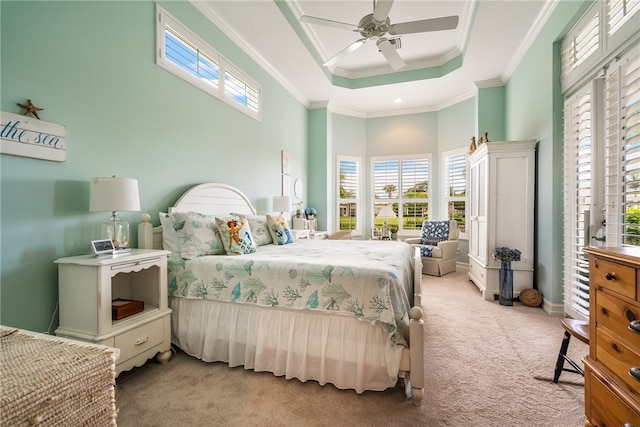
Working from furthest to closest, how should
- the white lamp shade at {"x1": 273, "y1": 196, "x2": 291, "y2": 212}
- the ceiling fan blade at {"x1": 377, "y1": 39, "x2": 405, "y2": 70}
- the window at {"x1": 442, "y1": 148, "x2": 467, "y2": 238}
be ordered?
the window at {"x1": 442, "y1": 148, "x2": 467, "y2": 238} < the white lamp shade at {"x1": 273, "y1": 196, "x2": 291, "y2": 212} < the ceiling fan blade at {"x1": 377, "y1": 39, "x2": 405, "y2": 70}

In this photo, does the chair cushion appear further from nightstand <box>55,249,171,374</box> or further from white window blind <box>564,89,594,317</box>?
nightstand <box>55,249,171,374</box>

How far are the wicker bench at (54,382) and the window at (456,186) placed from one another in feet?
19.3

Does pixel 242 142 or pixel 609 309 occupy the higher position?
pixel 242 142

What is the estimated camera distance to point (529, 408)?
1655 mm

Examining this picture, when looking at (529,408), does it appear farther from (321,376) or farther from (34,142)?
(34,142)

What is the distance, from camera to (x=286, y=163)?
4992mm

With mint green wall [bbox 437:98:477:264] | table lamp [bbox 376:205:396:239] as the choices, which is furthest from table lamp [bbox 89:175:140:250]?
mint green wall [bbox 437:98:477:264]

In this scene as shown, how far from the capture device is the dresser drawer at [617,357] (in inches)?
40.2

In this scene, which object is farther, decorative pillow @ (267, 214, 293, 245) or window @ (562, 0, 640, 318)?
decorative pillow @ (267, 214, 293, 245)

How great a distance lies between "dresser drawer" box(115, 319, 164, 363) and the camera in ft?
5.97

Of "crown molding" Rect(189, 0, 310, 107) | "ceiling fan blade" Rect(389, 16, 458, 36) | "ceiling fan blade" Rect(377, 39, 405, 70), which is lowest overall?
"ceiling fan blade" Rect(389, 16, 458, 36)

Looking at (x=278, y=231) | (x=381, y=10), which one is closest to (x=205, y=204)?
(x=278, y=231)

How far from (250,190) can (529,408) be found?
3.51 meters

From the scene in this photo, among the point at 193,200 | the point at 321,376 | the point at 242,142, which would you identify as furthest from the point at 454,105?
the point at 321,376
